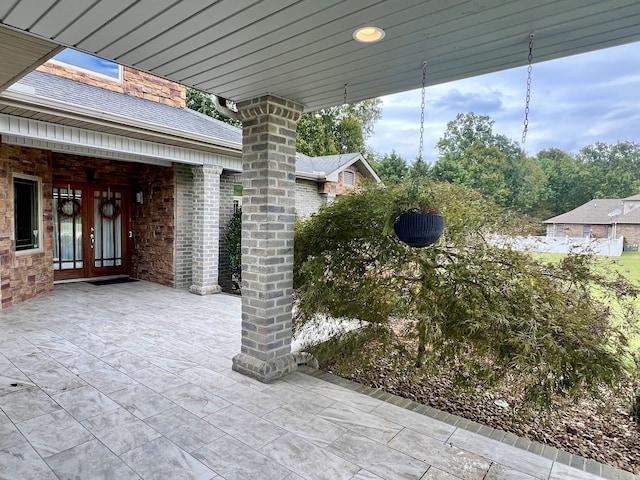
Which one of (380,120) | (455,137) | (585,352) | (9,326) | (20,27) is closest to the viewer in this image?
(20,27)

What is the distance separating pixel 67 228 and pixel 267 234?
A: 708cm

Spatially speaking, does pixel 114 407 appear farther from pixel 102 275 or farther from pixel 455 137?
pixel 455 137

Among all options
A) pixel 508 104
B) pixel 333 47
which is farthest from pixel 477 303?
pixel 508 104

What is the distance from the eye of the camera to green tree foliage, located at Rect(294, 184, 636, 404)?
2.76 meters

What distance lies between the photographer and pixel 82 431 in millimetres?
2512

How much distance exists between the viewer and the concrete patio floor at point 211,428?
86.3 inches

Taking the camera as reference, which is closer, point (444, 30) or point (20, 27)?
point (444, 30)

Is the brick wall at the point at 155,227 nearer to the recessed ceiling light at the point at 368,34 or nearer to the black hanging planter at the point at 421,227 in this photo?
the black hanging planter at the point at 421,227

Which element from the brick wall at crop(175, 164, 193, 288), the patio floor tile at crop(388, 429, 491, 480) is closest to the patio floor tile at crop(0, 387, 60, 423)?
the patio floor tile at crop(388, 429, 491, 480)

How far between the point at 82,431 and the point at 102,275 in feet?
23.9

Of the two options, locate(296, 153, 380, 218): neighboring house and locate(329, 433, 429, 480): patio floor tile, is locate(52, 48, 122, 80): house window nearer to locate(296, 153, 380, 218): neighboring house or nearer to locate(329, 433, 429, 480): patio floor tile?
locate(296, 153, 380, 218): neighboring house

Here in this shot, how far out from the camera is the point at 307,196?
10609mm

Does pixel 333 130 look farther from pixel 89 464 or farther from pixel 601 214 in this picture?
pixel 89 464

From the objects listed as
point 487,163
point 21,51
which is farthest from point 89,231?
point 487,163
